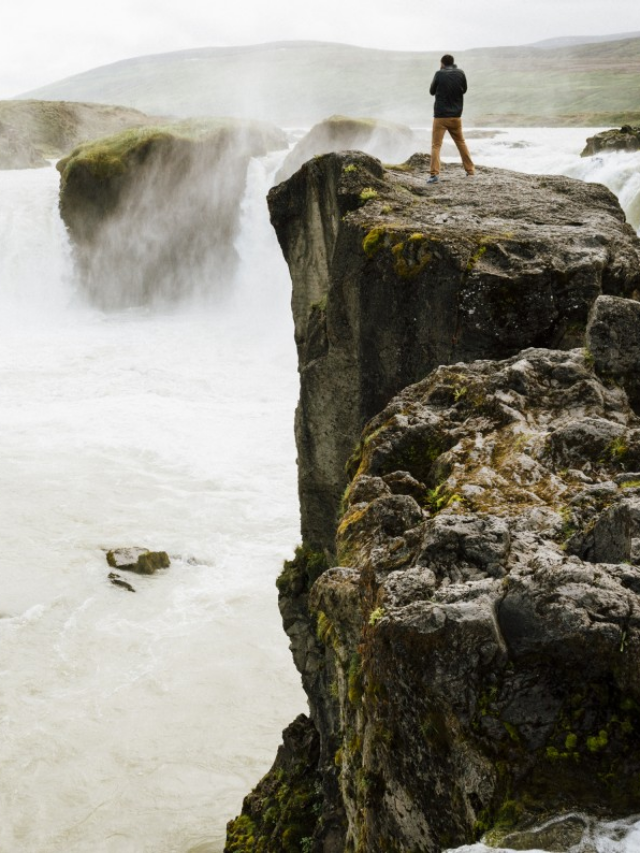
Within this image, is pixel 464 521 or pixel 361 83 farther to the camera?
pixel 361 83

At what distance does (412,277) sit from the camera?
8.70 meters

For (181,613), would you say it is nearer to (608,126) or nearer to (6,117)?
(608,126)

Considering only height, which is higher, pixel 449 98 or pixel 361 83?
pixel 361 83

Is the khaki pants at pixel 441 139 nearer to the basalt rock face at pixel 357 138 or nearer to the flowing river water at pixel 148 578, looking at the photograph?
the flowing river water at pixel 148 578

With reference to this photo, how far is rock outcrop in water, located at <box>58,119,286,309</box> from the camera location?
3722 centimetres

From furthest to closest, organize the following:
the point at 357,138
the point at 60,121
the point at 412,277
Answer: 1. the point at 60,121
2. the point at 357,138
3. the point at 412,277

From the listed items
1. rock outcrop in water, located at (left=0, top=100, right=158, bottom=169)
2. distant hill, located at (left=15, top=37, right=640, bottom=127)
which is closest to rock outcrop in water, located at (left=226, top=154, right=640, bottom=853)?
rock outcrop in water, located at (left=0, top=100, right=158, bottom=169)

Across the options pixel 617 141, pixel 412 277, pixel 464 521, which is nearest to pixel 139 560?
pixel 412 277

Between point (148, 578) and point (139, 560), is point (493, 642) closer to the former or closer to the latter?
point (148, 578)

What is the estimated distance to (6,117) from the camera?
57.1m

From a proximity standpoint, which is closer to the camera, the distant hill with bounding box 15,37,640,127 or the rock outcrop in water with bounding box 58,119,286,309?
the rock outcrop in water with bounding box 58,119,286,309

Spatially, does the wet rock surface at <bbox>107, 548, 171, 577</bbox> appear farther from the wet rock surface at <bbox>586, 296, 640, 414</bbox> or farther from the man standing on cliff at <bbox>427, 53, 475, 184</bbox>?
the wet rock surface at <bbox>586, 296, 640, 414</bbox>

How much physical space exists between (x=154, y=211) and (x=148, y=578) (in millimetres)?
23985

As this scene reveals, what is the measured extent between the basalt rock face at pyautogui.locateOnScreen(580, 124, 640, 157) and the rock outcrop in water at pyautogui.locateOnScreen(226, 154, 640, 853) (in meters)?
23.1
